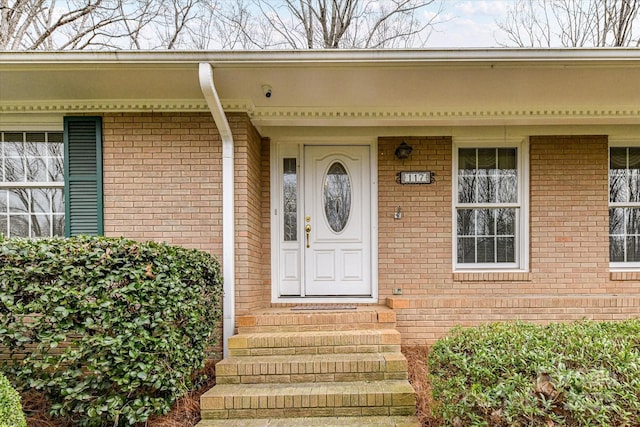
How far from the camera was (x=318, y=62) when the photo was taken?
9.60ft

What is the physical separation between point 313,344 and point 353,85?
95.9 inches

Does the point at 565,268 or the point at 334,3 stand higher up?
the point at 334,3

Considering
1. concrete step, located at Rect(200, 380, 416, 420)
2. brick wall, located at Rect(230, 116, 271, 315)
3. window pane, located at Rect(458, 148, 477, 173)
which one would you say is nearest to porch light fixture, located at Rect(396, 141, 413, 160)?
window pane, located at Rect(458, 148, 477, 173)

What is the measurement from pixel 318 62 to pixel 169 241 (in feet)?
7.59

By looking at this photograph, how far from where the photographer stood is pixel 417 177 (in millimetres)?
4234

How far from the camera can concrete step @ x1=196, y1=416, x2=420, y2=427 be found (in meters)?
2.46

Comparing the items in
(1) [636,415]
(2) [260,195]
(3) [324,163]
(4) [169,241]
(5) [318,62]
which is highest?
(5) [318,62]

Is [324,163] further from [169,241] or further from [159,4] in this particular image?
[159,4]

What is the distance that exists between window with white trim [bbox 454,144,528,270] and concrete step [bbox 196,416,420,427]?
231 cm

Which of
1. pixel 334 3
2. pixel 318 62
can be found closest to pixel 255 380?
pixel 318 62

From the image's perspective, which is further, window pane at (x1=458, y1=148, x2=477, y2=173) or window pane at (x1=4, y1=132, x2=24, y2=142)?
window pane at (x1=458, y1=148, x2=477, y2=173)

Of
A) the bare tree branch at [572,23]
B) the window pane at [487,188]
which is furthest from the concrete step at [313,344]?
the bare tree branch at [572,23]

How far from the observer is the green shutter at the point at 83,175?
365 centimetres

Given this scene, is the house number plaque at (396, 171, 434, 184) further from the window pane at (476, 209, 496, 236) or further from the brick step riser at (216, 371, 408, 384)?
the brick step riser at (216, 371, 408, 384)
